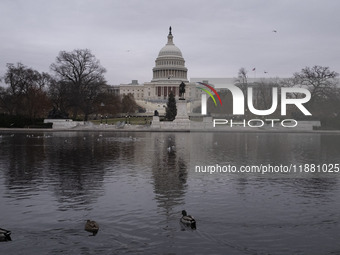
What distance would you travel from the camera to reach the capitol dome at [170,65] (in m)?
168

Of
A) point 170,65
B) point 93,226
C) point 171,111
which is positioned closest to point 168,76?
point 170,65

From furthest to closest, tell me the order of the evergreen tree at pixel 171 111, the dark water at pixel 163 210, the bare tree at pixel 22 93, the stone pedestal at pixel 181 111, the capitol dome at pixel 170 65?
the capitol dome at pixel 170 65 → the evergreen tree at pixel 171 111 → the bare tree at pixel 22 93 → the stone pedestal at pixel 181 111 → the dark water at pixel 163 210

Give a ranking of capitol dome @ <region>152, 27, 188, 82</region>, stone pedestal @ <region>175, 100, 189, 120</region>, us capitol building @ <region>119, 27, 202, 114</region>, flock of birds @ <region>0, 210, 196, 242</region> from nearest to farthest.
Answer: flock of birds @ <region>0, 210, 196, 242</region> → stone pedestal @ <region>175, 100, 189, 120</region> → us capitol building @ <region>119, 27, 202, 114</region> → capitol dome @ <region>152, 27, 188, 82</region>

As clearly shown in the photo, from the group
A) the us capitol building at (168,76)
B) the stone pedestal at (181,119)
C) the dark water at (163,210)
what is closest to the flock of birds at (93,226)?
the dark water at (163,210)

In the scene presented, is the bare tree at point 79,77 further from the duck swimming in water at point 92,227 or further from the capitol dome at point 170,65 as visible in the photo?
the capitol dome at point 170,65

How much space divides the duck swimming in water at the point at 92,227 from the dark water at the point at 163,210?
0.12 metres

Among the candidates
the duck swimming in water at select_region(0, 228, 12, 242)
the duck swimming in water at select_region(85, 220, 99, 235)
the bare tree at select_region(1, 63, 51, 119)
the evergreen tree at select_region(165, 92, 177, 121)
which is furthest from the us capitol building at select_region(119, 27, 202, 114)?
the duck swimming in water at select_region(0, 228, 12, 242)

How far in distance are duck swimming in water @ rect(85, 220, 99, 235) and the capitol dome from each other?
158118 millimetres

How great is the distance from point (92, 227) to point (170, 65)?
161m

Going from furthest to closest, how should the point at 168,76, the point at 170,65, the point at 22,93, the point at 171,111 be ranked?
the point at 168,76 → the point at 170,65 → the point at 171,111 → the point at 22,93

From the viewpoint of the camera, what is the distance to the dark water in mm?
8938

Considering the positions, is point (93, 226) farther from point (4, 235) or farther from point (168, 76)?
point (168, 76)

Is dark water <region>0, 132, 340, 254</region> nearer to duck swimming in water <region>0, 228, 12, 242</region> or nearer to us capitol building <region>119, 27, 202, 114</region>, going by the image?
duck swimming in water <region>0, 228, 12, 242</region>

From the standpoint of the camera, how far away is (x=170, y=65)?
16825 centimetres
